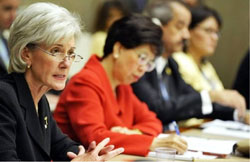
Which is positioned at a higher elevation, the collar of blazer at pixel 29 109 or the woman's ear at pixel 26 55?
the woman's ear at pixel 26 55

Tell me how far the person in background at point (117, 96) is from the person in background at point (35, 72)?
1.46 feet

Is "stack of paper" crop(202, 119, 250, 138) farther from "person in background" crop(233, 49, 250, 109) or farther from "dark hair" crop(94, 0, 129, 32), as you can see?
"dark hair" crop(94, 0, 129, 32)

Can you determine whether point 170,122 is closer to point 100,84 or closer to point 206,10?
point 100,84

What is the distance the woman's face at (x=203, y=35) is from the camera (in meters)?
5.07

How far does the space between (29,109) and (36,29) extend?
32 centimetres

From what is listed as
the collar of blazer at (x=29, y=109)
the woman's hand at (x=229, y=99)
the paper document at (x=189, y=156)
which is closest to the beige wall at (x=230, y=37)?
the woman's hand at (x=229, y=99)

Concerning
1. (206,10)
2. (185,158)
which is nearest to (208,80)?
(206,10)

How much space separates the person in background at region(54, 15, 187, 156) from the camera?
2535mm

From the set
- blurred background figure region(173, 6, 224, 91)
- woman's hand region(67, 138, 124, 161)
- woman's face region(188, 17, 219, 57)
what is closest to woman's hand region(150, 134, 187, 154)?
woman's hand region(67, 138, 124, 161)

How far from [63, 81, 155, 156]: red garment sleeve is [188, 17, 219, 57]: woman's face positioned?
252 centimetres

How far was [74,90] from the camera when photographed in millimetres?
2689

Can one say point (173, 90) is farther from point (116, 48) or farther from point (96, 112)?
point (96, 112)

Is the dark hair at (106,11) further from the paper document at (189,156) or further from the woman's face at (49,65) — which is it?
the woman's face at (49,65)

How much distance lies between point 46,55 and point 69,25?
0.53 ft
